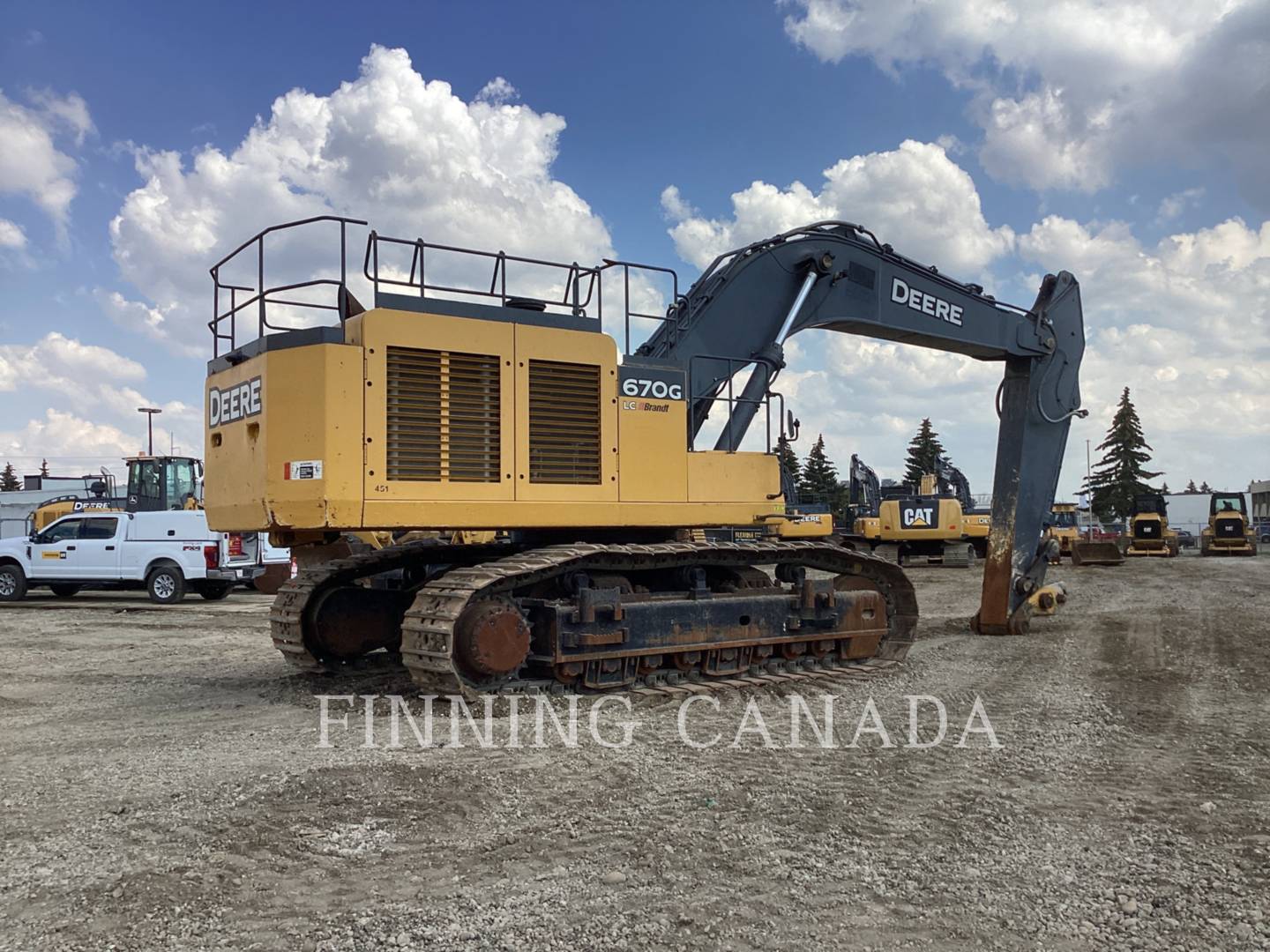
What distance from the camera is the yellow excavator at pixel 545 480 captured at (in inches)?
305

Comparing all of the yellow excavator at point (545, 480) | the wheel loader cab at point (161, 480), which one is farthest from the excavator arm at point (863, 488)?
the yellow excavator at point (545, 480)

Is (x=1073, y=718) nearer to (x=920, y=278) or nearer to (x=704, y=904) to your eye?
(x=704, y=904)

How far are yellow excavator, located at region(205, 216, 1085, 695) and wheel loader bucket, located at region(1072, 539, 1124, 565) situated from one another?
80.9 feet

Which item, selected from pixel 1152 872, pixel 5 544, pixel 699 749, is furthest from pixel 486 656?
pixel 5 544

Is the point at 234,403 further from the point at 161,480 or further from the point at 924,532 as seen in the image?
the point at 924,532

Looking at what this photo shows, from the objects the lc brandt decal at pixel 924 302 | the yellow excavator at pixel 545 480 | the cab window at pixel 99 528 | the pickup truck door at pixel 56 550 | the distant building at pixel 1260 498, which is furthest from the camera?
the distant building at pixel 1260 498

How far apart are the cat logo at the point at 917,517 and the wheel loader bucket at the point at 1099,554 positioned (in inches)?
203

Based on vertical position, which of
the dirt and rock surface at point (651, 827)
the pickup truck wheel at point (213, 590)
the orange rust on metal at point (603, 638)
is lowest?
the dirt and rock surface at point (651, 827)

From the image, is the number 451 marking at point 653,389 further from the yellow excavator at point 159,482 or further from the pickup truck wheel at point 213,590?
the yellow excavator at point 159,482

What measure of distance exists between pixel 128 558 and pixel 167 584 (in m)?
1.09

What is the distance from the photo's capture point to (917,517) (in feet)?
105

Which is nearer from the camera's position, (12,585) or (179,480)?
(12,585)

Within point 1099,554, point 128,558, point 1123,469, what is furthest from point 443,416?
point 1123,469

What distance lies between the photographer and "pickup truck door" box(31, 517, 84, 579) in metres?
21.4
